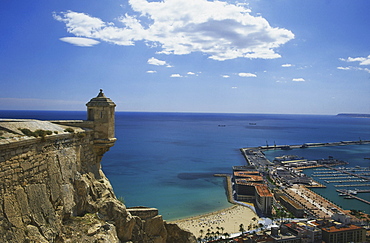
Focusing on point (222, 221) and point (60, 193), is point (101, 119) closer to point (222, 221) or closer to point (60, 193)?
point (60, 193)

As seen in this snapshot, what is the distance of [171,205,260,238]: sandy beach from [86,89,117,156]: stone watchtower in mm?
24482

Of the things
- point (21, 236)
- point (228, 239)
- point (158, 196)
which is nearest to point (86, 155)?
point (21, 236)

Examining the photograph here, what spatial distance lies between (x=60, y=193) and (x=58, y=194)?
141 millimetres

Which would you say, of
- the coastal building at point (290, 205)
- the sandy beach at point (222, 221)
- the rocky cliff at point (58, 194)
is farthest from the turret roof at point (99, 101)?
the coastal building at point (290, 205)

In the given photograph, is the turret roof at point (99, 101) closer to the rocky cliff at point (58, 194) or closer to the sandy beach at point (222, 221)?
the rocky cliff at point (58, 194)

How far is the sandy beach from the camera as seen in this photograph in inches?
1412

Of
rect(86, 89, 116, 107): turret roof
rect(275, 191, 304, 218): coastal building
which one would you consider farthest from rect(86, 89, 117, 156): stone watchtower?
rect(275, 191, 304, 218): coastal building

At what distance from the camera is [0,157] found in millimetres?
7285

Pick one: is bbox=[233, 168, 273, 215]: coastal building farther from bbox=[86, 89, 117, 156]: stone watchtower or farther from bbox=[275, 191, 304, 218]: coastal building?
bbox=[86, 89, 117, 156]: stone watchtower

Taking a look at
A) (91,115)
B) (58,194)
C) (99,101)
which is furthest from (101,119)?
(58,194)

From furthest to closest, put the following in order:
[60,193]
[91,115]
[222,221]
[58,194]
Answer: [222,221] < [91,115] < [60,193] < [58,194]

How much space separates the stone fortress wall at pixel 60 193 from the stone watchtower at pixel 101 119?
0.07m

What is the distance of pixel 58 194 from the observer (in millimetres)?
9805

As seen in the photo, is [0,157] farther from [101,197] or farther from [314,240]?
[314,240]
